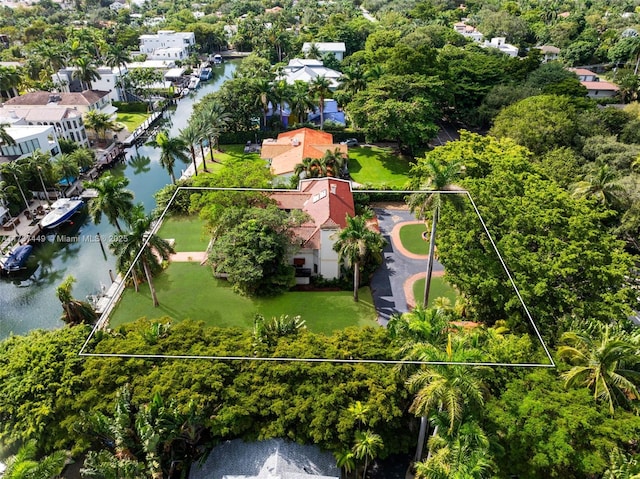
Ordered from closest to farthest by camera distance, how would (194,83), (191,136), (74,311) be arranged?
1. (74,311)
2. (191,136)
3. (194,83)

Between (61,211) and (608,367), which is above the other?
(608,367)

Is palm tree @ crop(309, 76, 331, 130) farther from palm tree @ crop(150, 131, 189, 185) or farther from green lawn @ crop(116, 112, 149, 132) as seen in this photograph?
green lawn @ crop(116, 112, 149, 132)

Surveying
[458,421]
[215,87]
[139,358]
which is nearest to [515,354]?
[458,421]

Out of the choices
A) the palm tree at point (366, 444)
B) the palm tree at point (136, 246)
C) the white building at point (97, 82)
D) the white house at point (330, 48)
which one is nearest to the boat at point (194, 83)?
the white building at point (97, 82)

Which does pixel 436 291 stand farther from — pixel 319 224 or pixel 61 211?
pixel 61 211

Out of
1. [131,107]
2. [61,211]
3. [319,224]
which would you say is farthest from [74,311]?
[131,107]

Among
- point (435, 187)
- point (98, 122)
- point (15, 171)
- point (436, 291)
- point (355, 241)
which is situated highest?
point (435, 187)
